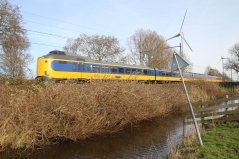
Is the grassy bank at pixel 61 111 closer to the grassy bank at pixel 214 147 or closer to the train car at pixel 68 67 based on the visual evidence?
the grassy bank at pixel 214 147

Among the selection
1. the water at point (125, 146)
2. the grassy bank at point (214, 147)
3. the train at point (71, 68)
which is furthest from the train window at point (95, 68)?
the grassy bank at point (214, 147)

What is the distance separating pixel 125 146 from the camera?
8.87 m

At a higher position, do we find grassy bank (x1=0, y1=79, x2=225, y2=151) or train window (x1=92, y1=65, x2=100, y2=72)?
train window (x1=92, y1=65, x2=100, y2=72)

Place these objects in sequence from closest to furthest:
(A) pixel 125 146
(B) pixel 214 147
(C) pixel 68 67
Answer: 1. (B) pixel 214 147
2. (A) pixel 125 146
3. (C) pixel 68 67

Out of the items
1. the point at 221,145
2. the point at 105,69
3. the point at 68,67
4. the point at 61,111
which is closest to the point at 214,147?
the point at 221,145

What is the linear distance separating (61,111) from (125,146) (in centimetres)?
295

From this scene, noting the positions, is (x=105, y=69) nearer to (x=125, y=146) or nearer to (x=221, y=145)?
(x=125, y=146)

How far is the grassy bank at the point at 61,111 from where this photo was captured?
8.00 metres

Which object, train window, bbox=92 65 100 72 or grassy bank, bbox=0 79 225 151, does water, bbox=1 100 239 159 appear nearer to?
grassy bank, bbox=0 79 225 151

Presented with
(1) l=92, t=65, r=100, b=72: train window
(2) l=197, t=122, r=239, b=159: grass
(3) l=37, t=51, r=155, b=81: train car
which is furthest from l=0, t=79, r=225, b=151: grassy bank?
(1) l=92, t=65, r=100, b=72: train window

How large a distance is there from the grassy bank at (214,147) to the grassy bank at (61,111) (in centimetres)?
383

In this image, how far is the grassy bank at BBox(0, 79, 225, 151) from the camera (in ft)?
26.2

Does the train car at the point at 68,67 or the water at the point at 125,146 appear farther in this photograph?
the train car at the point at 68,67

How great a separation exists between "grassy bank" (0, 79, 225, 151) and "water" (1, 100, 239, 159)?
1.51 ft
